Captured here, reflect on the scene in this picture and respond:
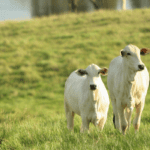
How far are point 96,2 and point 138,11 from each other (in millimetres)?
8637

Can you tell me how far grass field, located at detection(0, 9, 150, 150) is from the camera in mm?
4145

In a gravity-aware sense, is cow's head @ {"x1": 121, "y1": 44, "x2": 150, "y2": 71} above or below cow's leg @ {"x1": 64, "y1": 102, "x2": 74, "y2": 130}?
above

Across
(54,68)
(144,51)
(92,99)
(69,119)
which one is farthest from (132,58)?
(54,68)

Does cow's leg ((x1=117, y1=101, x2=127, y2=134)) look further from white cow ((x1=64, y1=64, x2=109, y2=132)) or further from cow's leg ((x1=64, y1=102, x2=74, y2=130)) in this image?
cow's leg ((x1=64, y1=102, x2=74, y2=130))

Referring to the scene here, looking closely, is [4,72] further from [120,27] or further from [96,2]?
[96,2]

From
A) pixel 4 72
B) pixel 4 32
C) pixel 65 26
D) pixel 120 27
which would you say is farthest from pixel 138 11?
pixel 4 72

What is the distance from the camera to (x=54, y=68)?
43.1 ft

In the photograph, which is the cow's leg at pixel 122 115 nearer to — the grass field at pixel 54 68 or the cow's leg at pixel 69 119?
the grass field at pixel 54 68

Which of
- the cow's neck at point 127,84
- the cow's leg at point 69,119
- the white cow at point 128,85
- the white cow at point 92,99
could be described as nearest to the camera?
the white cow at point 128,85

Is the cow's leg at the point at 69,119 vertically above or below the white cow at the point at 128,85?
below

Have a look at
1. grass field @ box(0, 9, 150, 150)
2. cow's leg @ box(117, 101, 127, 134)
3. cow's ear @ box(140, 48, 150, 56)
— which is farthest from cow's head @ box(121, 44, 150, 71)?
grass field @ box(0, 9, 150, 150)

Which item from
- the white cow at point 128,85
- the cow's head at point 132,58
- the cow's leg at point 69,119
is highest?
the cow's head at point 132,58

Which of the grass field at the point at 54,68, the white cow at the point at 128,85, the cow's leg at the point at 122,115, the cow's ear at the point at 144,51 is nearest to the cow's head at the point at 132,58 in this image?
the white cow at the point at 128,85

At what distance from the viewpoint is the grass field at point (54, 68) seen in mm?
4145
